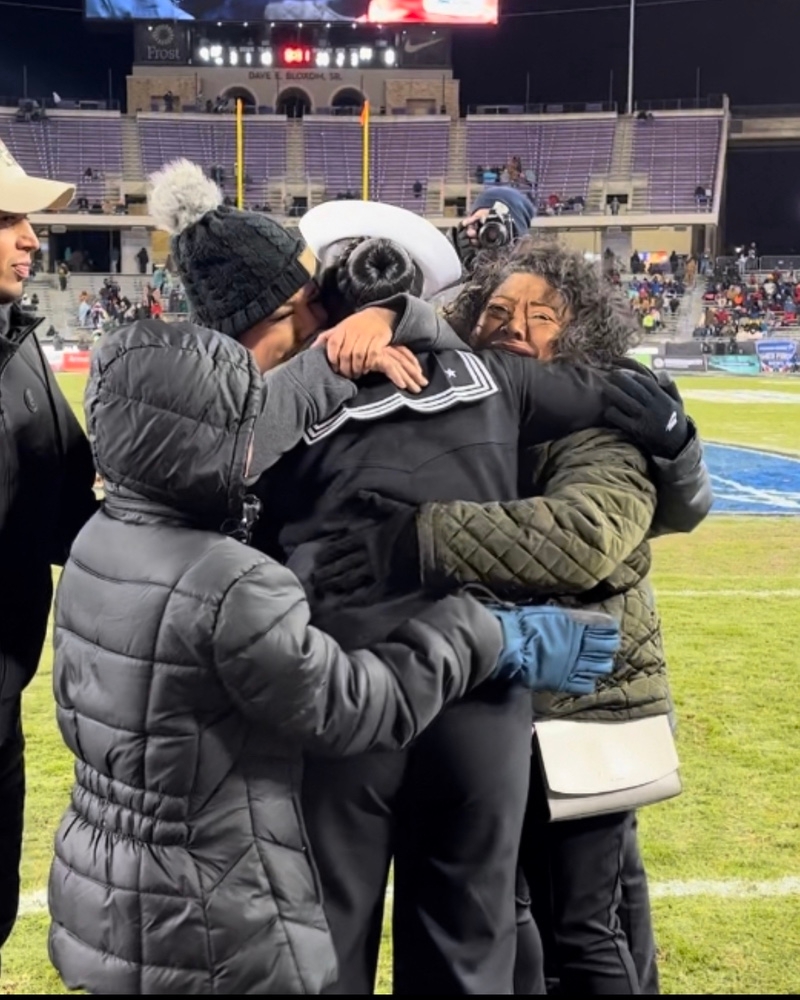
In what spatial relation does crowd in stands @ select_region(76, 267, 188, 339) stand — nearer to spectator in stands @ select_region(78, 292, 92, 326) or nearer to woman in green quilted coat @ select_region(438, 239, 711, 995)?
spectator in stands @ select_region(78, 292, 92, 326)

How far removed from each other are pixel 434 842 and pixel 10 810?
3.86ft

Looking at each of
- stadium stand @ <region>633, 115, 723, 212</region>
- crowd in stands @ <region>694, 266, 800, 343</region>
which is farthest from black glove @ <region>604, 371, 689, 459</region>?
stadium stand @ <region>633, 115, 723, 212</region>

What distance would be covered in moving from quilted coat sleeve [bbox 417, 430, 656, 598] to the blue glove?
0.07m

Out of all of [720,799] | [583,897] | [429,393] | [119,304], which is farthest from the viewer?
[119,304]

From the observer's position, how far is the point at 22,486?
2.45 metres

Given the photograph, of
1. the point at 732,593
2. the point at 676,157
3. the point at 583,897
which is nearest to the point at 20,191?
the point at 583,897

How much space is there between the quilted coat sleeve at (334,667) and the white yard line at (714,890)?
6.20 feet

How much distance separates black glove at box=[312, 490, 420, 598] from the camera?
1864 mm

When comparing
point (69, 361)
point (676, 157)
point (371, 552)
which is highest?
point (676, 157)

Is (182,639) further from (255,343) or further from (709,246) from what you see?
(709,246)

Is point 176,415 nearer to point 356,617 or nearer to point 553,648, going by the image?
point 356,617

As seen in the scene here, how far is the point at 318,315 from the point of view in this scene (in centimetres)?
210

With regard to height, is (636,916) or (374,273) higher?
(374,273)

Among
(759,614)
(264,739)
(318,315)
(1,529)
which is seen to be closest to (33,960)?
(1,529)
